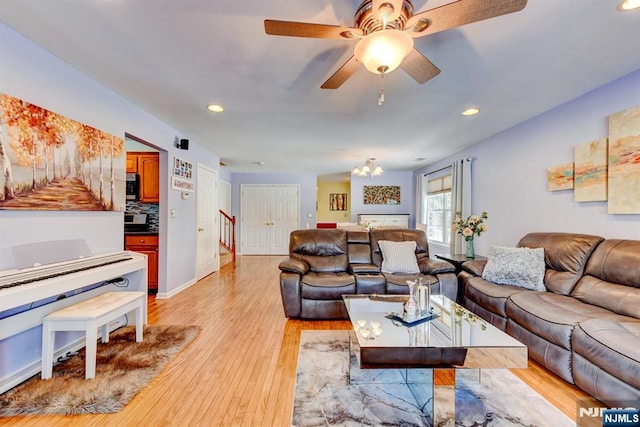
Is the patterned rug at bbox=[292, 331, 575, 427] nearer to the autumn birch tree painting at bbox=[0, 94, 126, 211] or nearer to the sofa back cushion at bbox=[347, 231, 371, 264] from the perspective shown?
the sofa back cushion at bbox=[347, 231, 371, 264]

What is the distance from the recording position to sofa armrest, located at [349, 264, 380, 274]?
3408 millimetres

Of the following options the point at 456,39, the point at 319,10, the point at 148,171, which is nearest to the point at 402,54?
the point at 319,10

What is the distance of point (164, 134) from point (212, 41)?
226 cm

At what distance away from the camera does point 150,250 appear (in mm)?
3895

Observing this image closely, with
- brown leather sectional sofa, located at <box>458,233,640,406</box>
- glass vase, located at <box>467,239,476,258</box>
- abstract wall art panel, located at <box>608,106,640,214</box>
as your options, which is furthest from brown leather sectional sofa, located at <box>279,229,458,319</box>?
abstract wall art panel, located at <box>608,106,640,214</box>

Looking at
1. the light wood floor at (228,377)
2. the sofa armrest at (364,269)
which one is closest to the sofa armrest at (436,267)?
the sofa armrest at (364,269)

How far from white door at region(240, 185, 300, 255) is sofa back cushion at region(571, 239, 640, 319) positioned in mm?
6277

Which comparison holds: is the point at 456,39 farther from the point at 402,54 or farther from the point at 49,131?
the point at 49,131

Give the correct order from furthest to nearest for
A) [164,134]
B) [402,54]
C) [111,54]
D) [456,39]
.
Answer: [164,134] → [111,54] → [456,39] → [402,54]

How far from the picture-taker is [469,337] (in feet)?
5.68

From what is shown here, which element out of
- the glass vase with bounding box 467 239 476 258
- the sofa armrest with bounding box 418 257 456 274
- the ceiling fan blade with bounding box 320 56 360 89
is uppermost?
the ceiling fan blade with bounding box 320 56 360 89

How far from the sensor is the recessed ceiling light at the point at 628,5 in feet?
5.05

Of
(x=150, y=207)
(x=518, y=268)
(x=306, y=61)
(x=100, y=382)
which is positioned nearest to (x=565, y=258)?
(x=518, y=268)

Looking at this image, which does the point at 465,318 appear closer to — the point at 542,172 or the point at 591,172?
the point at 591,172
